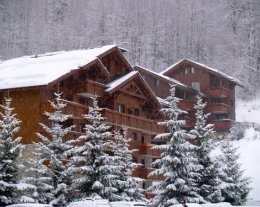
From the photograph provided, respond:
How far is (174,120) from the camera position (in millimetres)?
32125

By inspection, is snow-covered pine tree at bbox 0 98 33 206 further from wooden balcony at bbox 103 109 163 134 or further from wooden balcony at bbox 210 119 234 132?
wooden balcony at bbox 210 119 234 132

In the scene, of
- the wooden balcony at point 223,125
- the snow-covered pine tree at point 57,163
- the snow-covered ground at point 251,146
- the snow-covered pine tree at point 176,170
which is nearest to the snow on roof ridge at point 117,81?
the snow-covered pine tree at point 176,170

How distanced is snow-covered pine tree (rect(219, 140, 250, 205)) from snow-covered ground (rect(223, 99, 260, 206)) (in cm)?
591

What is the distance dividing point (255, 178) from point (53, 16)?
73.5 m

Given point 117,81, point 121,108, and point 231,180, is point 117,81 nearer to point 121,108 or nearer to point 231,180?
point 121,108

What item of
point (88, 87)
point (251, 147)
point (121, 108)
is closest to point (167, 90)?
point (251, 147)

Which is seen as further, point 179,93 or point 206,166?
point 179,93

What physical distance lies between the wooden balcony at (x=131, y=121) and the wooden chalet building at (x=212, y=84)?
2260 cm

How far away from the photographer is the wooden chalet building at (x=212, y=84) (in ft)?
233

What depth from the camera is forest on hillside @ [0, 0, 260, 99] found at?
94312 mm

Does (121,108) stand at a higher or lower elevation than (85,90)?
lower

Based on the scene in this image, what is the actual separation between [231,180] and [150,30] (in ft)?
228

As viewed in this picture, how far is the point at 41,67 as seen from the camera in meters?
40.8

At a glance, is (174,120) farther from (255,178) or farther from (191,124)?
(191,124)
